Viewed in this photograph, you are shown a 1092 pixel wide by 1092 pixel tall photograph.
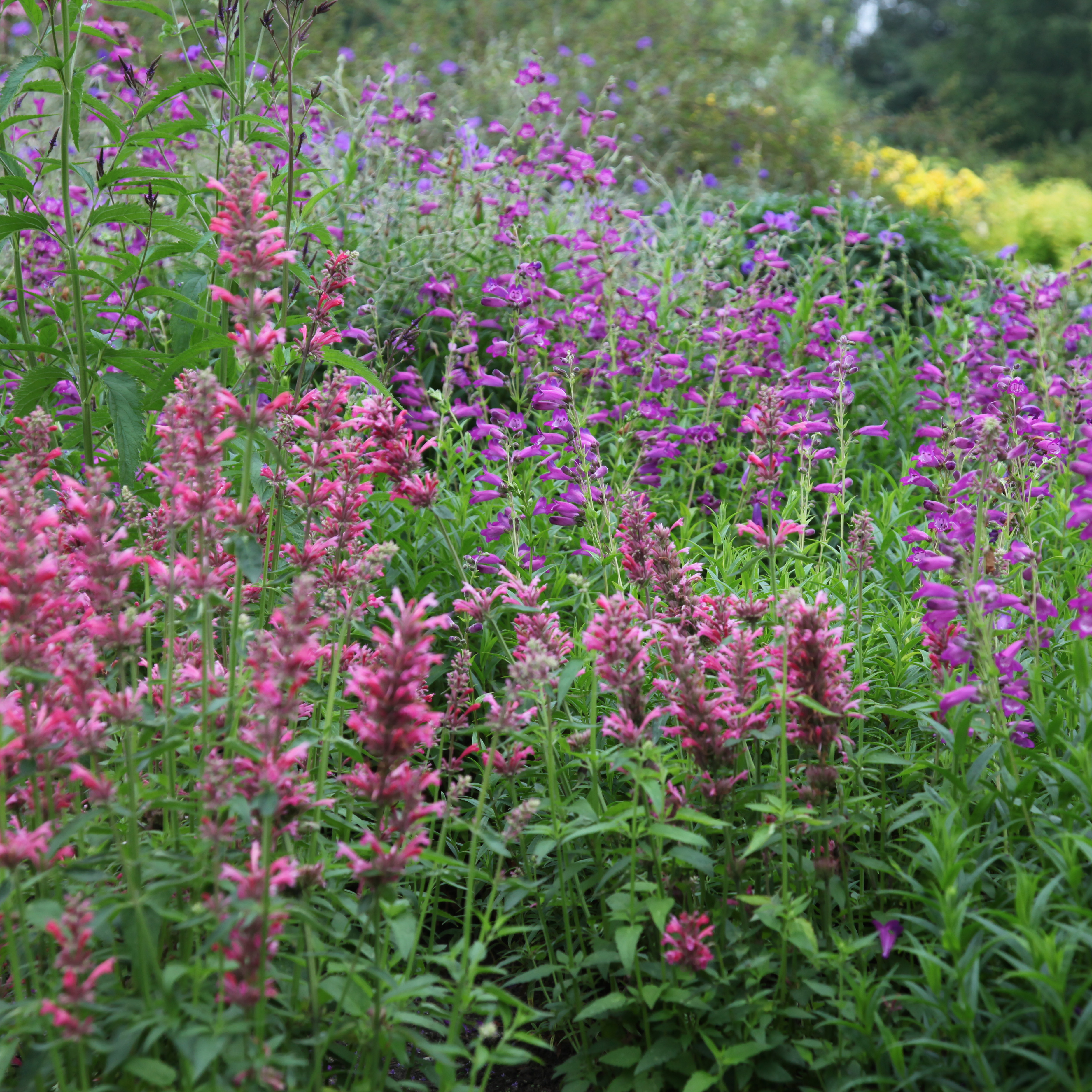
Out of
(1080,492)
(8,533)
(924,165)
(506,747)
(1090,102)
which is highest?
(1090,102)

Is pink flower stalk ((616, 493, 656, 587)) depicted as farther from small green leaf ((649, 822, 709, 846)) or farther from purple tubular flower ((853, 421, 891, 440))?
purple tubular flower ((853, 421, 891, 440))

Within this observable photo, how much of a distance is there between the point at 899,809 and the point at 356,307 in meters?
4.02

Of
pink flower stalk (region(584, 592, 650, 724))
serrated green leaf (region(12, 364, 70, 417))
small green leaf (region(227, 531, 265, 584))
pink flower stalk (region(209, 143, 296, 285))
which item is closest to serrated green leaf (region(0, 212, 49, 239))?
serrated green leaf (region(12, 364, 70, 417))

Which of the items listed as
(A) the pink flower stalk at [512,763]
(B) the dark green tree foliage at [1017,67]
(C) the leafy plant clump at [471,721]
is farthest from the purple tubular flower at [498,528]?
(B) the dark green tree foliage at [1017,67]

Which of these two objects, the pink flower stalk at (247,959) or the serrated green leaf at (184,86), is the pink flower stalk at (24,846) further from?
the serrated green leaf at (184,86)

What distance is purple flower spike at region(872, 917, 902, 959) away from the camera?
232cm

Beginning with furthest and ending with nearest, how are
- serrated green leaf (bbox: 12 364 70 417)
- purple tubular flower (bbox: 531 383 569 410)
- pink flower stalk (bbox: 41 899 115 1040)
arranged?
1. purple tubular flower (bbox: 531 383 569 410)
2. serrated green leaf (bbox: 12 364 70 417)
3. pink flower stalk (bbox: 41 899 115 1040)

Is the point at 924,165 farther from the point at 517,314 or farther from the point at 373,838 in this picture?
the point at 373,838

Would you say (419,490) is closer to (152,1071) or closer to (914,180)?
(152,1071)

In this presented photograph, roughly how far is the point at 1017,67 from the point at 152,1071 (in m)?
35.1

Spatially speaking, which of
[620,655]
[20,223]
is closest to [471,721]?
[620,655]

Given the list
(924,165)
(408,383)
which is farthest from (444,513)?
(924,165)

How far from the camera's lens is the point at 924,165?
55.7ft

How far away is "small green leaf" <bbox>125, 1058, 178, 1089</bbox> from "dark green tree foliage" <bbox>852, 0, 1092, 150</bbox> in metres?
29.1
